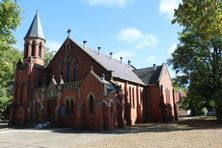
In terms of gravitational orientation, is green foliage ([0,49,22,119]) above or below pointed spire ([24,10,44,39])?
below

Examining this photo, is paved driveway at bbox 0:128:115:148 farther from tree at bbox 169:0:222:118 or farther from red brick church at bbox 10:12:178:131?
tree at bbox 169:0:222:118

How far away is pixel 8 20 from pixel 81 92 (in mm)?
16452

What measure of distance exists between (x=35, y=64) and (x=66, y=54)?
17.3 feet

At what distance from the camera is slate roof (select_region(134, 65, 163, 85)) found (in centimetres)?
4162

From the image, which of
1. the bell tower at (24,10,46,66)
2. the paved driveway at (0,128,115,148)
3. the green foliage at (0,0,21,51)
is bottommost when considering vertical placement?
the paved driveway at (0,128,115,148)

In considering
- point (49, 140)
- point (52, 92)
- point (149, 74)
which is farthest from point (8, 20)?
point (149, 74)

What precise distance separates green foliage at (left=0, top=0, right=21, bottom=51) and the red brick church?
A: 46.6ft

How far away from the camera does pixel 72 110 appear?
99.6 ft

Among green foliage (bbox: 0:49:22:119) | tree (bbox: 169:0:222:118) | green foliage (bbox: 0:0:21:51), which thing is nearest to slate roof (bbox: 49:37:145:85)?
tree (bbox: 169:0:222:118)

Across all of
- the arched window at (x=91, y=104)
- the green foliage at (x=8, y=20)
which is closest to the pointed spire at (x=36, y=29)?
the arched window at (x=91, y=104)

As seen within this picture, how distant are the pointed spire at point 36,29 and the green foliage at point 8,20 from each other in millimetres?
23576

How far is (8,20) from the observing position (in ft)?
45.8

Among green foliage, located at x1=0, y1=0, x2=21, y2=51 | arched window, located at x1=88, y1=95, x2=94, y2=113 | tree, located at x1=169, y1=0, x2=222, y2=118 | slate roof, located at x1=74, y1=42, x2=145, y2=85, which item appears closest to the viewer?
green foliage, located at x1=0, y1=0, x2=21, y2=51

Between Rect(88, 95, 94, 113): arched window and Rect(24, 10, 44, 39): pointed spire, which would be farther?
Rect(24, 10, 44, 39): pointed spire
